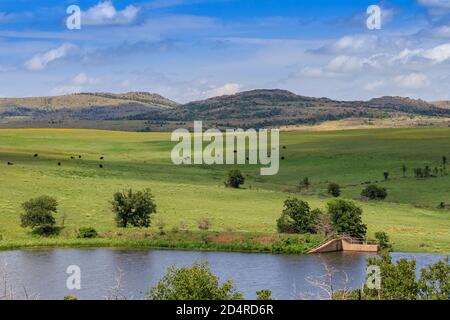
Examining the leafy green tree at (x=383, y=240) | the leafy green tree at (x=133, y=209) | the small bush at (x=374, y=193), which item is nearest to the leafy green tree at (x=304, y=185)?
the small bush at (x=374, y=193)

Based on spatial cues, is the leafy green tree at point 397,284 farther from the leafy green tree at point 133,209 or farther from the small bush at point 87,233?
the leafy green tree at point 133,209

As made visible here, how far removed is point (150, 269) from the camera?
60.8 meters

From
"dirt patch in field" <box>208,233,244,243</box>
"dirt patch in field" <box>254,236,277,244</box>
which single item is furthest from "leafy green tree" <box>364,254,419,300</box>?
"dirt patch in field" <box>208,233,244,243</box>

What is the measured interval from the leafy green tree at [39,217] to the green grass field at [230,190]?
1.16 meters

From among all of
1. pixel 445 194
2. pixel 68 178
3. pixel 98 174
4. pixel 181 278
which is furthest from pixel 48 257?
pixel 445 194

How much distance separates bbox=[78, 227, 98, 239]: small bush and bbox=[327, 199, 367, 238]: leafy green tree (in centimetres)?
2195

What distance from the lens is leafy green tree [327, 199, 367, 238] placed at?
74.9m

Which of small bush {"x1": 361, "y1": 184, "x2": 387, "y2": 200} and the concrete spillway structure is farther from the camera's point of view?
small bush {"x1": 361, "y1": 184, "x2": 387, "y2": 200}

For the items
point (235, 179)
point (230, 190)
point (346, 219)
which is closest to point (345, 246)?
point (346, 219)

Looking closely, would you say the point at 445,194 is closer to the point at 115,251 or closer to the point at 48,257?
the point at 115,251

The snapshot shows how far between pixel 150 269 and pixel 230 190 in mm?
41678

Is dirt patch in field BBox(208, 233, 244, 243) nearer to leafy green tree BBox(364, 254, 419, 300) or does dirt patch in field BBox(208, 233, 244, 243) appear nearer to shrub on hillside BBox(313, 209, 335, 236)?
shrub on hillside BBox(313, 209, 335, 236)

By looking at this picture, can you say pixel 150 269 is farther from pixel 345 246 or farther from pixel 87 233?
pixel 345 246
